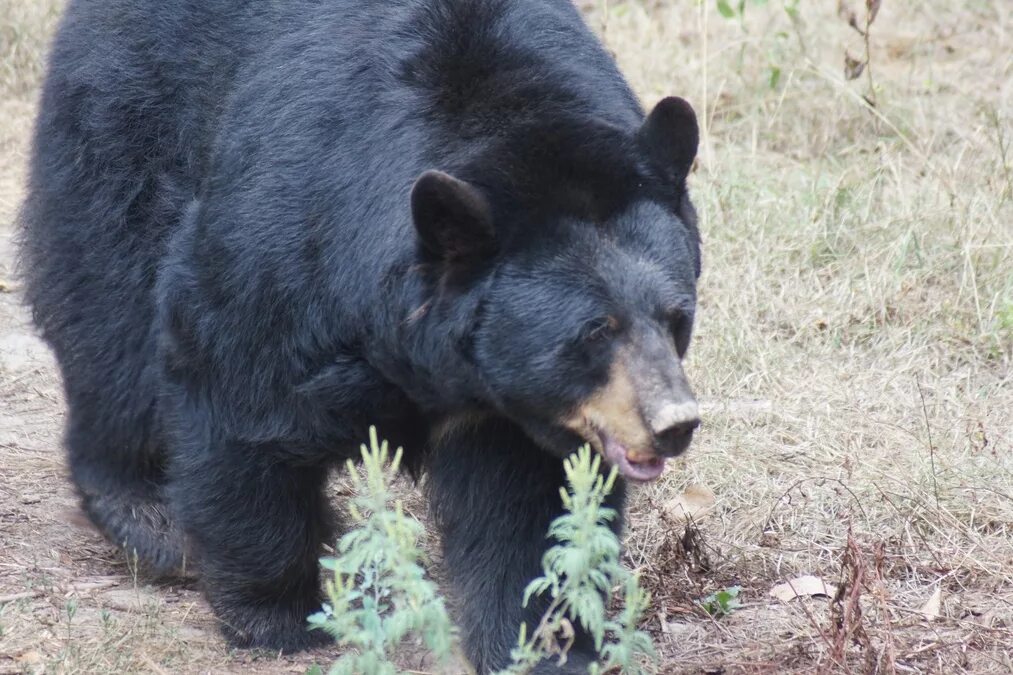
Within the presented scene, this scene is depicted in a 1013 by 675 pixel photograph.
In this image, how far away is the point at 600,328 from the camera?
140 inches

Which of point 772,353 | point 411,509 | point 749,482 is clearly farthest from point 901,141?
point 411,509

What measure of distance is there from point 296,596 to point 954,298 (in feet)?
11.2

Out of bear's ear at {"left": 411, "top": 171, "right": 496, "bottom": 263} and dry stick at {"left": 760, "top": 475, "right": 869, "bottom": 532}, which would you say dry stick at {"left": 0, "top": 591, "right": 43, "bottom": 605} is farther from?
dry stick at {"left": 760, "top": 475, "right": 869, "bottom": 532}

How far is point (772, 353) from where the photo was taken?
20.4ft

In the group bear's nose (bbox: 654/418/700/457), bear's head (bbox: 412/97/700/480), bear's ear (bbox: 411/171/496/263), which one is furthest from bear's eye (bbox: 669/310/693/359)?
bear's ear (bbox: 411/171/496/263)

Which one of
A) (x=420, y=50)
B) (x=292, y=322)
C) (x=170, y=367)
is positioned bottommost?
(x=170, y=367)

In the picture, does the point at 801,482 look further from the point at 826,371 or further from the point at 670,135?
the point at 670,135

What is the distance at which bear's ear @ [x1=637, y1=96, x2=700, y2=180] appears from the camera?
12.5ft

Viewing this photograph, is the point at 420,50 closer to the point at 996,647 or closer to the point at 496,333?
the point at 496,333

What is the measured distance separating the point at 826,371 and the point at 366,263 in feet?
9.51

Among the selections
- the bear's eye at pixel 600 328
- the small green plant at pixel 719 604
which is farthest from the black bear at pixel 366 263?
the small green plant at pixel 719 604

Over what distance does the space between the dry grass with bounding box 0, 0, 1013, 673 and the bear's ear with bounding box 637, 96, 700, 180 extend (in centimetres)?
111

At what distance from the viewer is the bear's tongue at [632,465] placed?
353 centimetres

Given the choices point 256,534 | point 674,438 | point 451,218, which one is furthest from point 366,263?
point 256,534
